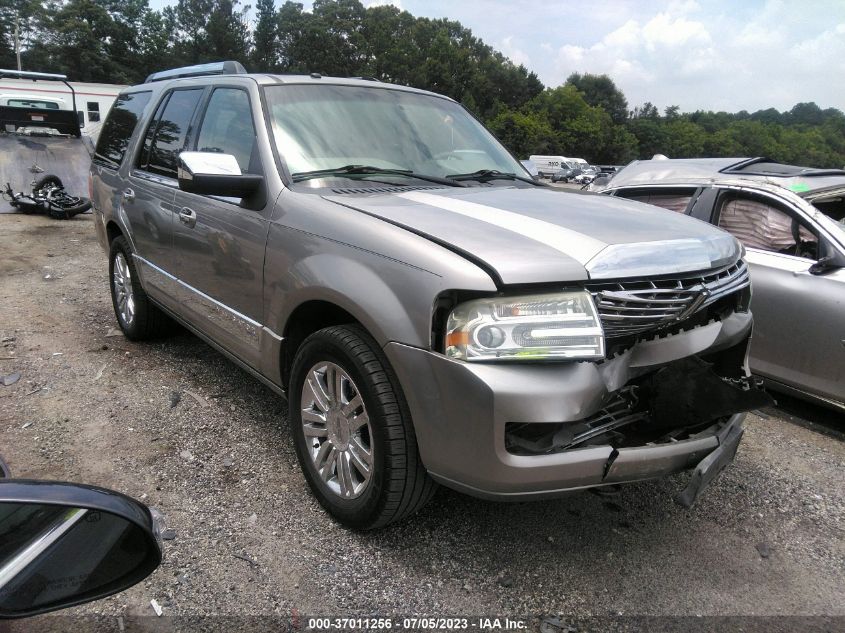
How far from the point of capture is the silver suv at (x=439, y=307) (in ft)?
6.88

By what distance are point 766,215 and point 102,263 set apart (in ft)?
24.7

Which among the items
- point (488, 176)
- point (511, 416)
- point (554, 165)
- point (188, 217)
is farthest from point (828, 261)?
point (554, 165)

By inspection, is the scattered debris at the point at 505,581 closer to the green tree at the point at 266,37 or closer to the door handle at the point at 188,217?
the door handle at the point at 188,217

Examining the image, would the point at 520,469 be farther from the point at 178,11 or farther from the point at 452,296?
the point at 178,11

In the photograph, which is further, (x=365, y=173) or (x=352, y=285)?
(x=365, y=173)

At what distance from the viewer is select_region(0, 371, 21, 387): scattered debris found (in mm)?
4188

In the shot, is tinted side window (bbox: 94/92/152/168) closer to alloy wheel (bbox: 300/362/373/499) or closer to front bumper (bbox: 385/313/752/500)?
alloy wheel (bbox: 300/362/373/499)

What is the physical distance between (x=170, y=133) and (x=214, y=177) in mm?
1597

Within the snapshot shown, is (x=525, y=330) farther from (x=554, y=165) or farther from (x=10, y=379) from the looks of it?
(x=554, y=165)

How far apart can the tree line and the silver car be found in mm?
70715

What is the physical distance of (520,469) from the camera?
2.09 m

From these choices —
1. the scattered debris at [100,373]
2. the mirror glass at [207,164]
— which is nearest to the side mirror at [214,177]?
the mirror glass at [207,164]

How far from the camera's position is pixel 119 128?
503cm

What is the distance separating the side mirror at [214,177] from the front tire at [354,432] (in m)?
0.80
